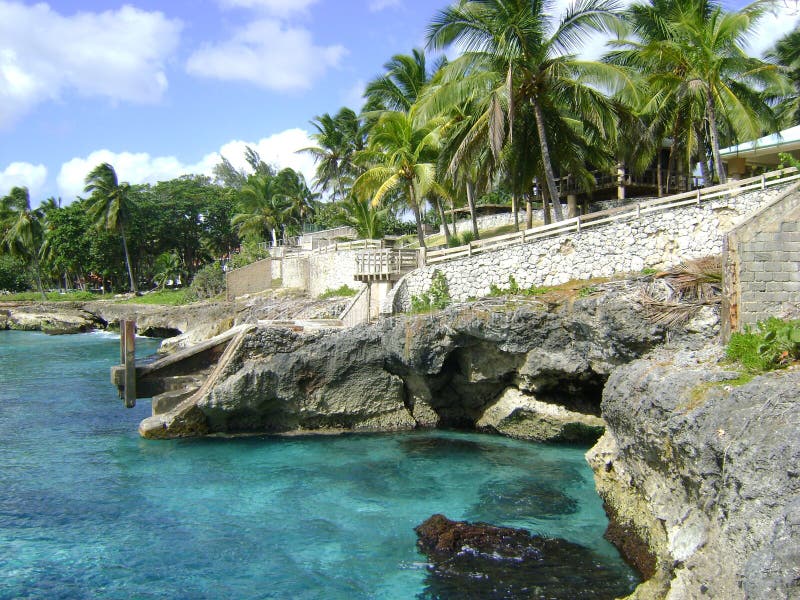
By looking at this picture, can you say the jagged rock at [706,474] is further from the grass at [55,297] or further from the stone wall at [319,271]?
the grass at [55,297]

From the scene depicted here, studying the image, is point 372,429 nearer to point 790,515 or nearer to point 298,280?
point 790,515

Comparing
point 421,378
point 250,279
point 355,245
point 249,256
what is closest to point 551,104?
point 421,378

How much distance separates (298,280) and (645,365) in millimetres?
29443

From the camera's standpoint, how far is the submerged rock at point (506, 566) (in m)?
9.59

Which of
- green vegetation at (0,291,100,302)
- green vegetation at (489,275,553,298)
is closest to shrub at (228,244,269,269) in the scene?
green vegetation at (0,291,100,302)

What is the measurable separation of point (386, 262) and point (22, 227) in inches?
2296

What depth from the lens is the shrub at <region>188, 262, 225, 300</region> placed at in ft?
165

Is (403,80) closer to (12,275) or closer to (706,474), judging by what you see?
(706,474)

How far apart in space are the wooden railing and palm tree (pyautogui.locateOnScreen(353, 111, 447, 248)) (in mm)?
3267

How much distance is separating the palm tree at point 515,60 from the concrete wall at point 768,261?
9.23m

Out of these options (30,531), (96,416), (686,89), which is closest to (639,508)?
(30,531)

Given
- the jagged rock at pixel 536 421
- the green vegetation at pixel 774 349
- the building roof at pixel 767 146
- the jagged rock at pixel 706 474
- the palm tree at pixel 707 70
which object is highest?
the palm tree at pixel 707 70

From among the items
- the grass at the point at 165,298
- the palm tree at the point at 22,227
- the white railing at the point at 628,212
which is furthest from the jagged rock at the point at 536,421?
the palm tree at the point at 22,227

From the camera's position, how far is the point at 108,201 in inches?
2311
